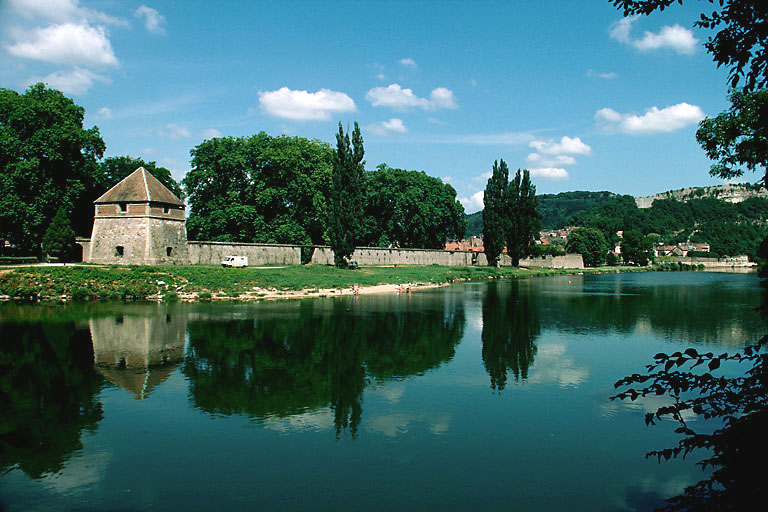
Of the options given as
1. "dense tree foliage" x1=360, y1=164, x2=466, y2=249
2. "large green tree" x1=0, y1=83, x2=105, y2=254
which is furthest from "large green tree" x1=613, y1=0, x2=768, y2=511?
"dense tree foliage" x1=360, y1=164, x2=466, y2=249

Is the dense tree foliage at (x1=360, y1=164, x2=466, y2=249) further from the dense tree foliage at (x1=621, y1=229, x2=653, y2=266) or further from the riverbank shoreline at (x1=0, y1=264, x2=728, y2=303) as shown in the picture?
the dense tree foliage at (x1=621, y1=229, x2=653, y2=266)

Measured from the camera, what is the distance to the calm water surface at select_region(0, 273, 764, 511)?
6.54m

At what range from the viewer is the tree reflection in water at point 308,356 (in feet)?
33.2

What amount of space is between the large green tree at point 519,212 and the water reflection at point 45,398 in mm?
54787

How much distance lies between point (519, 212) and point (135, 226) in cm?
4494

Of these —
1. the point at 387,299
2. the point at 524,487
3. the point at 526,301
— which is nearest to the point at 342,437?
the point at 524,487

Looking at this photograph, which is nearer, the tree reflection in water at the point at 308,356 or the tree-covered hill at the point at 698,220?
the tree reflection in water at the point at 308,356

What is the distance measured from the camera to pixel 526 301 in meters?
30.8

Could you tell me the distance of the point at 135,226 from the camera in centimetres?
3788

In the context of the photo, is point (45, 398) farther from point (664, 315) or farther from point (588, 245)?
point (588, 245)

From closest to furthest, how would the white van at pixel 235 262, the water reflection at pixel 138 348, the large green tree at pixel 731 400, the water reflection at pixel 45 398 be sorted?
1. the large green tree at pixel 731 400
2. the water reflection at pixel 45 398
3. the water reflection at pixel 138 348
4. the white van at pixel 235 262

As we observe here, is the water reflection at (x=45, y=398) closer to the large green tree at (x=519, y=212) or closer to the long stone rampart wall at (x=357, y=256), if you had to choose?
the long stone rampart wall at (x=357, y=256)

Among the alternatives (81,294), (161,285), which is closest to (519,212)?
(161,285)

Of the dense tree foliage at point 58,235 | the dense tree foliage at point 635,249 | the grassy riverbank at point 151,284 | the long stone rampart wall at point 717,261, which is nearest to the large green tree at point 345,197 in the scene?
the grassy riverbank at point 151,284
